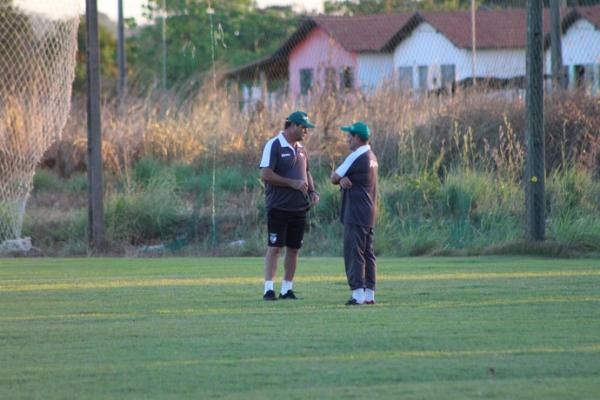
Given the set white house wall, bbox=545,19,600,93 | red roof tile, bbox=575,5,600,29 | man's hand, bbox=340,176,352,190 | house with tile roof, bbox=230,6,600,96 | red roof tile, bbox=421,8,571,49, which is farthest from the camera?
red roof tile, bbox=575,5,600,29

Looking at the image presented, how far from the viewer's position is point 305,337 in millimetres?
9773

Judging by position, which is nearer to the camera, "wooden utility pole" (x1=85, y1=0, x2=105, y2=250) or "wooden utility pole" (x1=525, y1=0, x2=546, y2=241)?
"wooden utility pole" (x1=525, y1=0, x2=546, y2=241)

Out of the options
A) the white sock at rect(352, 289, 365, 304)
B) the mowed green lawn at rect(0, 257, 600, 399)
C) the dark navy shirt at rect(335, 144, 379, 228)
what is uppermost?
the dark navy shirt at rect(335, 144, 379, 228)

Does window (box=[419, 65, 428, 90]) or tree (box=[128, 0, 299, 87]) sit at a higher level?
tree (box=[128, 0, 299, 87])

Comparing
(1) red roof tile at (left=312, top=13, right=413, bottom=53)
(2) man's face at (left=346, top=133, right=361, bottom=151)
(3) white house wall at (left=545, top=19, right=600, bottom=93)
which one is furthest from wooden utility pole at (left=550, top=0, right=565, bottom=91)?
(1) red roof tile at (left=312, top=13, right=413, bottom=53)

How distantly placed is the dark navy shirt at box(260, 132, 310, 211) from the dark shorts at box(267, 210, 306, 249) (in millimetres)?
62

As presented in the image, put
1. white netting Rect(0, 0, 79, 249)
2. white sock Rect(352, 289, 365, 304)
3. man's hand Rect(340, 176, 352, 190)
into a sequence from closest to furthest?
man's hand Rect(340, 176, 352, 190) → white sock Rect(352, 289, 365, 304) → white netting Rect(0, 0, 79, 249)

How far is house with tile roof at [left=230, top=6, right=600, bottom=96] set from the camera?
36.3 metres

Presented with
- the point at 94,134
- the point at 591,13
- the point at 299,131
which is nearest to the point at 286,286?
the point at 299,131

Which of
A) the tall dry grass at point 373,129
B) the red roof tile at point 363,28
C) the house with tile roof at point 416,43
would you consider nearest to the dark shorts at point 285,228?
the tall dry grass at point 373,129

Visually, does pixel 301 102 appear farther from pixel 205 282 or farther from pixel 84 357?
pixel 84 357

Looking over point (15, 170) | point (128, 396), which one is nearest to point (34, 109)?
point (15, 170)

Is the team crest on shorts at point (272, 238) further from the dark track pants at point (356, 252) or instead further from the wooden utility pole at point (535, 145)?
the wooden utility pole at point (535, 145)

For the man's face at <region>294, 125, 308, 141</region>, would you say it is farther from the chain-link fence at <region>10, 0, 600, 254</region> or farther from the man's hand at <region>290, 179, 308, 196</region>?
the chain-link fence at <region>10, 0, 600, 254</region>
